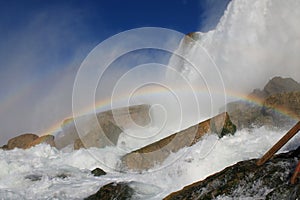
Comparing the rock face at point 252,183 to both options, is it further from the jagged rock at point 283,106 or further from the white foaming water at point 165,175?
the jagged rock at point 283,106

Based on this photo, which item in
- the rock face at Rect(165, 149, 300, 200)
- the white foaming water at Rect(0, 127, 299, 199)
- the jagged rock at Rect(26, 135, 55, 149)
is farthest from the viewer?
the jagged rock at Rect(26, 135, 55, 149)

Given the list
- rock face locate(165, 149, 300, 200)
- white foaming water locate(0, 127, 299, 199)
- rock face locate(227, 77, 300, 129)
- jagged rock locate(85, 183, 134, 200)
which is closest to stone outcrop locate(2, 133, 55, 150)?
white foaming water locate(0, 127, 299, 199)

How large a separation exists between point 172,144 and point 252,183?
1596 centimetres

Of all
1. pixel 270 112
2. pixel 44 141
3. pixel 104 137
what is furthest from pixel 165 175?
pixel 44 141

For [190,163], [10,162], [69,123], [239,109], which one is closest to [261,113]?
[239,109]

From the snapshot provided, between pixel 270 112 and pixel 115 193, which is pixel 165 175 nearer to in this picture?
pixel 115 193

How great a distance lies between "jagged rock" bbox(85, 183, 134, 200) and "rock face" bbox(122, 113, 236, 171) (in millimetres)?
9944

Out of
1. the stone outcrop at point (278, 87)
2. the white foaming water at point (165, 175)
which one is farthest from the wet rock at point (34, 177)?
the stone outcrop at point (278, 87)

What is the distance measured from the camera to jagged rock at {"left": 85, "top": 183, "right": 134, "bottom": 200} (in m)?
11.8

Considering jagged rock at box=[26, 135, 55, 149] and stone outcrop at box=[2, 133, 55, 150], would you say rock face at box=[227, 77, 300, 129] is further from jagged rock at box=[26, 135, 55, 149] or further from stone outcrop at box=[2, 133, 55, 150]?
stone outcrop at box=[2, 133, 55, 150]

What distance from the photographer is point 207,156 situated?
17.7 metres

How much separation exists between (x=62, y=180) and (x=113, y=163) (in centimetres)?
773

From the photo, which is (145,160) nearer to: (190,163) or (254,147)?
(190,163)

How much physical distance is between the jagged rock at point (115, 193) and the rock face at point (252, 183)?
3460 millimetres
